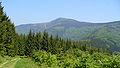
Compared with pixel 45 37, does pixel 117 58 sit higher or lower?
higher

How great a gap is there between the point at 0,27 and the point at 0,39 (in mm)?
2739

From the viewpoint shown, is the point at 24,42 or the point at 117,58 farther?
the point at 24,42

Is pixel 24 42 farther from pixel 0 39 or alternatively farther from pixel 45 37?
pixel 0 39

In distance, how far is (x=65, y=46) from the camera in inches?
4510

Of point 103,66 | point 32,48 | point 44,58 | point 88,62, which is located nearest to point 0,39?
point 44,58

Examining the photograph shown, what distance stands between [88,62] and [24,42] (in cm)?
7026

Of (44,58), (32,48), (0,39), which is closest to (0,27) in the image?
(0,39)

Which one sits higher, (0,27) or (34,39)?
(0,27)

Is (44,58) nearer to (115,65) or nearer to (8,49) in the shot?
(8,49)

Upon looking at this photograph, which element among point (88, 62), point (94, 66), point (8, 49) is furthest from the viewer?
point (8, 49)

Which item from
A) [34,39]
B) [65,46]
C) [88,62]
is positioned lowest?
[65,46]

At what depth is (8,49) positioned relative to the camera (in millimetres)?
55219

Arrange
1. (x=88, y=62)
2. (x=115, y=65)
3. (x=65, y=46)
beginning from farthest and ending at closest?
(x=65, y=46), (x=88, y=62), (x=115, y=65)

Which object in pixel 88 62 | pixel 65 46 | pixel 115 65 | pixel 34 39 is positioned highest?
pixel 115 65
